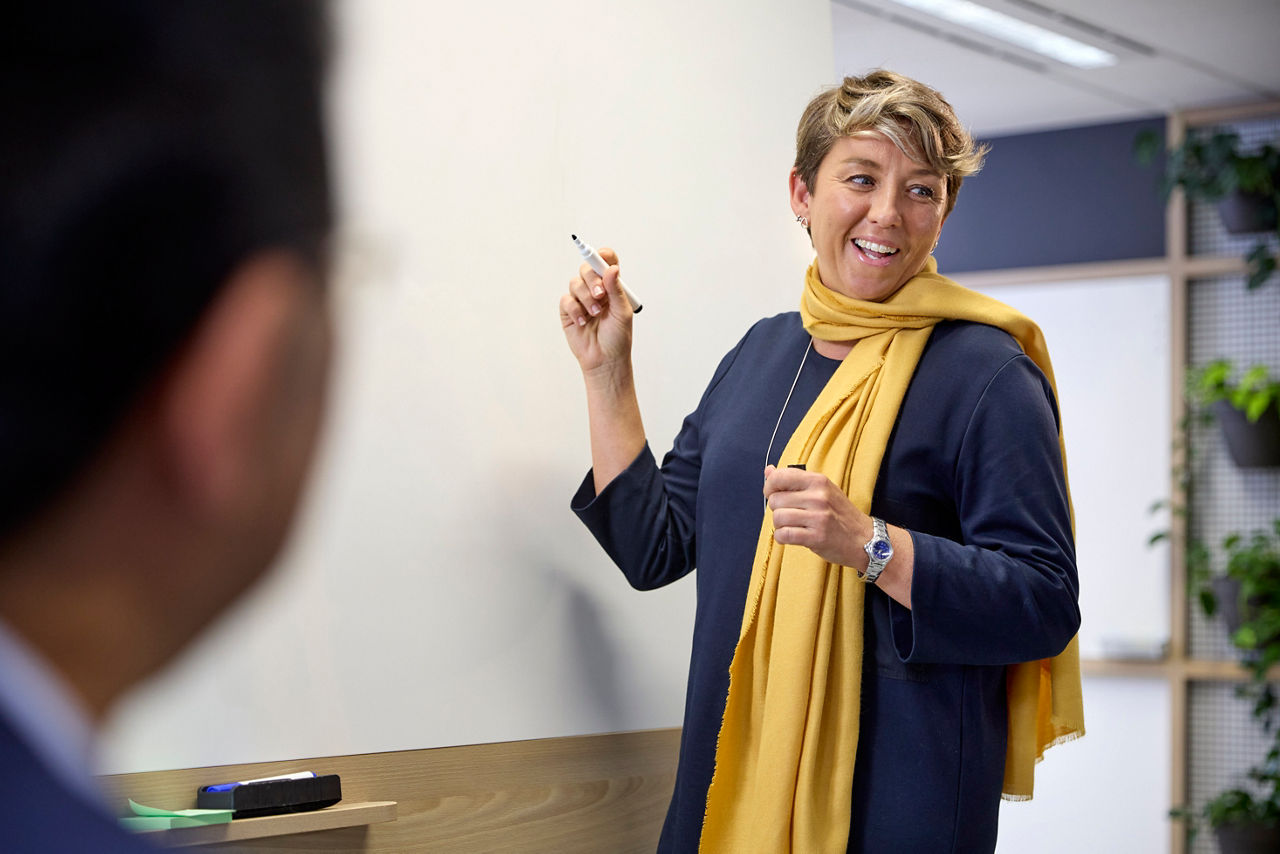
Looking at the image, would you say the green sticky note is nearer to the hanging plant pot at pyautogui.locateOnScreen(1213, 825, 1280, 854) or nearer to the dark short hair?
the dark short hair

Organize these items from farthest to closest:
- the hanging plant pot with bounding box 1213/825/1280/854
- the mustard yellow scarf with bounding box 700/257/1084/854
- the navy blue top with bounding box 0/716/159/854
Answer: the hanging plant pot with bounding box 1213/825/1280/854
the mustard yellow scarf with bounding box 700/257/1084/854
the navy blue top with bounding box 0/716/159/854

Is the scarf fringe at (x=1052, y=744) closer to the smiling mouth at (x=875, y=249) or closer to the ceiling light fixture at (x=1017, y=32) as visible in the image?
the smiling mouth at (x=875, y=249)

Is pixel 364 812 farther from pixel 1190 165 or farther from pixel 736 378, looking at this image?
pixel 1190 165

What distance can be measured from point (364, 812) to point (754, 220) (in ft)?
3.89

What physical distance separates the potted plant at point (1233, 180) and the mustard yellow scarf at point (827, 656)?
292 centimetres

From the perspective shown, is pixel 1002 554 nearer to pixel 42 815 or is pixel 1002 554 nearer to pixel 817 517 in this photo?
pixel 817 517

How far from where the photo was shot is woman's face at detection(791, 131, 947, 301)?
150cm

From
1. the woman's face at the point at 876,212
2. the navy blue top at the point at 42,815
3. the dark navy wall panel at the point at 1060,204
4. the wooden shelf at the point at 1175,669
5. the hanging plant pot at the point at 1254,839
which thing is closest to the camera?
the navy blue top at the point at 42,815

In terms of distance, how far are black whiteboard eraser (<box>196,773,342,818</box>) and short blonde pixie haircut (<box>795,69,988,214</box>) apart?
95 cm

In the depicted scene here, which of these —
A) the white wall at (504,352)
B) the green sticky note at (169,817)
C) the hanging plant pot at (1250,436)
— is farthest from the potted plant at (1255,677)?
the green sticky note at (169,817)

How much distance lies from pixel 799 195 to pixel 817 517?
0.53 m

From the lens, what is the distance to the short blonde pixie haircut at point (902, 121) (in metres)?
1.49

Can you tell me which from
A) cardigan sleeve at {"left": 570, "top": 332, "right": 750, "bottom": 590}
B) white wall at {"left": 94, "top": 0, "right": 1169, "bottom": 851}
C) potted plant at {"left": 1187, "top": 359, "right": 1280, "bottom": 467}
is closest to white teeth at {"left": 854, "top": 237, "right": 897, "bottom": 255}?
cardigan sleeve at {"left": 570, "top": 332, "right": 750, "bottom": 590}

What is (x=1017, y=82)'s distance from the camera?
13.5 ft
